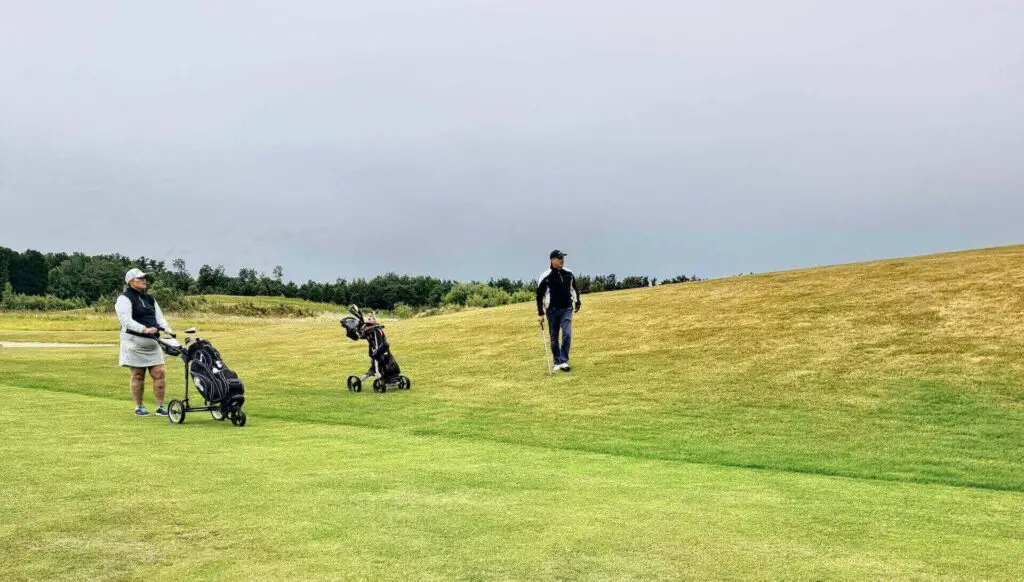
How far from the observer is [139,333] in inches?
529

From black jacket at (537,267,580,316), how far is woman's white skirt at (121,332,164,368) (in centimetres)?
805

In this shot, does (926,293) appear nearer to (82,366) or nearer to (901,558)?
(901,558)

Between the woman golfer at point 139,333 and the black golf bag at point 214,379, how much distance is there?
0.70 metres

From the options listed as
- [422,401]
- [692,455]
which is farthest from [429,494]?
[422,401]

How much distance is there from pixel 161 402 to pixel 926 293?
19.8 m

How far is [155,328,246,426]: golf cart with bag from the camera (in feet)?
43.5

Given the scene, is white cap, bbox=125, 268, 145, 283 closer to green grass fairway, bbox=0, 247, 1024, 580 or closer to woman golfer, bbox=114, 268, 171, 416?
woman golfer, bbox=114, 268, 171, 416

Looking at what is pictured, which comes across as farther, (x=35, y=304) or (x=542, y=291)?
(x=35, y=304)

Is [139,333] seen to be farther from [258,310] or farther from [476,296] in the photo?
[258,310]

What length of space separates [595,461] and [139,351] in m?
8.77

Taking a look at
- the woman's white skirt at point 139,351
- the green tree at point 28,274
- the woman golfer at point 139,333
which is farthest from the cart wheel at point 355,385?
the green tree at point 28,274

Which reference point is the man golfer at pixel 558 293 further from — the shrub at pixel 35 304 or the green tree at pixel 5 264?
the green tree at pixel 5 264

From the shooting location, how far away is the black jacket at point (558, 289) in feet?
59.5

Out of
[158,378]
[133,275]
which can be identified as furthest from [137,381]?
[133,275]
